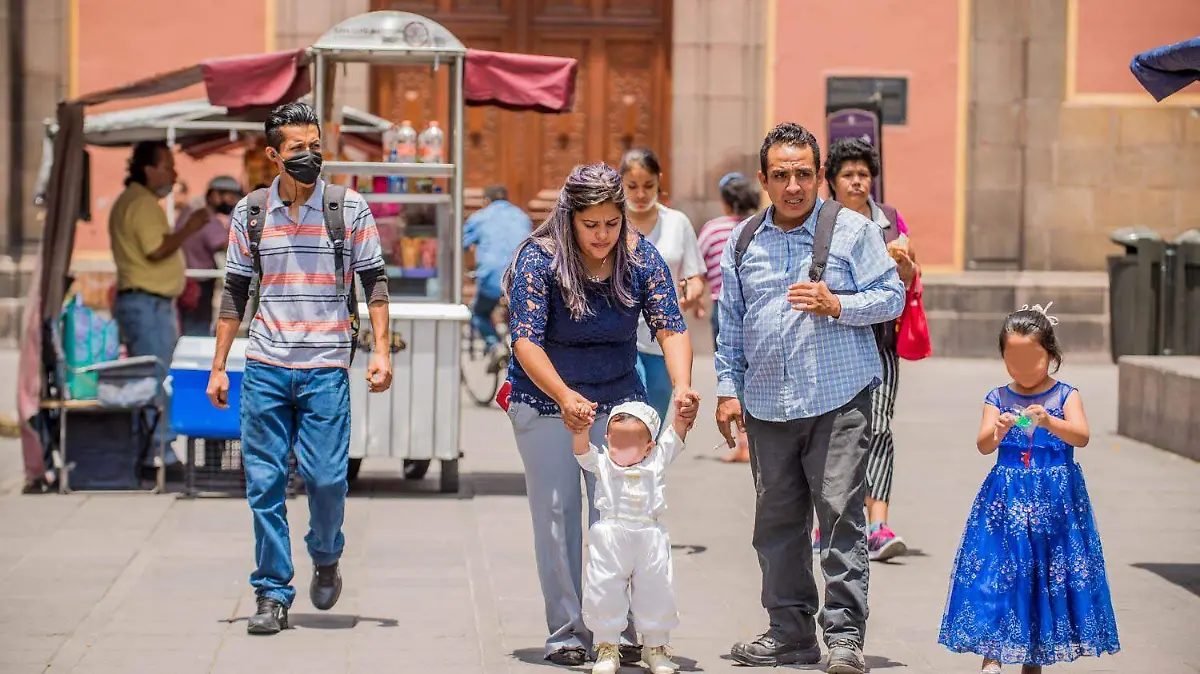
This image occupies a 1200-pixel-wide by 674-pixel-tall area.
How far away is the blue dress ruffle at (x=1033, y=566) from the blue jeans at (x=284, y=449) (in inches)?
95.5

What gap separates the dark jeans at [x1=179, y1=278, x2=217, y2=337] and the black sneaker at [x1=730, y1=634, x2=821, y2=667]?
7.97m

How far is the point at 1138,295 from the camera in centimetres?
1708

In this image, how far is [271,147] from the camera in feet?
23.0

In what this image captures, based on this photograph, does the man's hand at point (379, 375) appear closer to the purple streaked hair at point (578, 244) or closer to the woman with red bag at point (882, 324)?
the purple streaked hair at point (578, 244)

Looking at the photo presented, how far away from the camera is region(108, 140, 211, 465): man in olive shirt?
11.1 metres

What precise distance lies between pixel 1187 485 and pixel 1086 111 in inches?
346

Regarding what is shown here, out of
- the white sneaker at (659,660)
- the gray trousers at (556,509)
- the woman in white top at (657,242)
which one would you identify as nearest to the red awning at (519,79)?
the woman in white top at (657,242)

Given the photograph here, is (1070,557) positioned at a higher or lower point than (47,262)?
lower

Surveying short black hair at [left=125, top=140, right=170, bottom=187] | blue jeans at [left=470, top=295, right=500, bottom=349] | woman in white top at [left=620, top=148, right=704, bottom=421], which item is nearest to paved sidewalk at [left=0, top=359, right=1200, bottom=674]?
woman in white top at [left=620, top=148, right=704, bottom=421]

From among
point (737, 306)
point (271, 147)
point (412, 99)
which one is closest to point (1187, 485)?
point (737, 306)

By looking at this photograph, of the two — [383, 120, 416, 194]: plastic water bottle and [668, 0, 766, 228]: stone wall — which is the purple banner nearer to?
[383, 120, 416, 194]: plastic water bottle

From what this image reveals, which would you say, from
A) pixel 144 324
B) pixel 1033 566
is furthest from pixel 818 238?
pixel 144 324

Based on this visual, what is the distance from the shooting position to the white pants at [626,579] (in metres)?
6.02

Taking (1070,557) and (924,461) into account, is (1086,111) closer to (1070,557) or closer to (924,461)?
(924,461)
